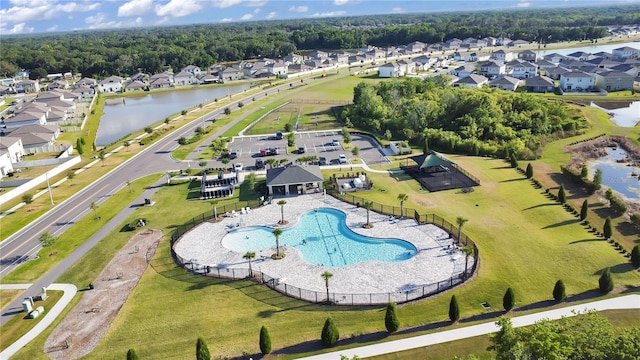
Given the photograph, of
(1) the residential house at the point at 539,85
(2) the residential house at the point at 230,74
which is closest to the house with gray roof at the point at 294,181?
(1) the residential house at the point at 539,85

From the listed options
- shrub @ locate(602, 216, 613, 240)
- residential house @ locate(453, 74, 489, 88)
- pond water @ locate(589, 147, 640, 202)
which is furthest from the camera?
residential house @ locate(453, 74, 489, 88)

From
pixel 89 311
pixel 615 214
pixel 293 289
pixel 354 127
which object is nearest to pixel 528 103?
pixel 354 127

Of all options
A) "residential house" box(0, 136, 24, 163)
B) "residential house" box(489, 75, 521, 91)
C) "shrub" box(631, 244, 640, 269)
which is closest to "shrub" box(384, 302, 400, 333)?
"shrub" box(631, 244, 640, 269)

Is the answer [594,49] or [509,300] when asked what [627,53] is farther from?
[509,300]

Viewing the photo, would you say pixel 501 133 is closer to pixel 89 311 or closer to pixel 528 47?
pixel 89 311

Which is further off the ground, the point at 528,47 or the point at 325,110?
the point at 528,47

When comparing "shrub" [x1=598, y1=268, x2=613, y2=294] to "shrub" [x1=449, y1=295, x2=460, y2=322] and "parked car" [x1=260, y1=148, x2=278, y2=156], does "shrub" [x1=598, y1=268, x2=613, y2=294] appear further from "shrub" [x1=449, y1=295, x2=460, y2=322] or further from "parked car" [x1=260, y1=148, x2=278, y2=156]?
"parked car" [x1=260, y1=148, x2=278, y2=156]

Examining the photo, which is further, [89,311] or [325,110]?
[325,110]
